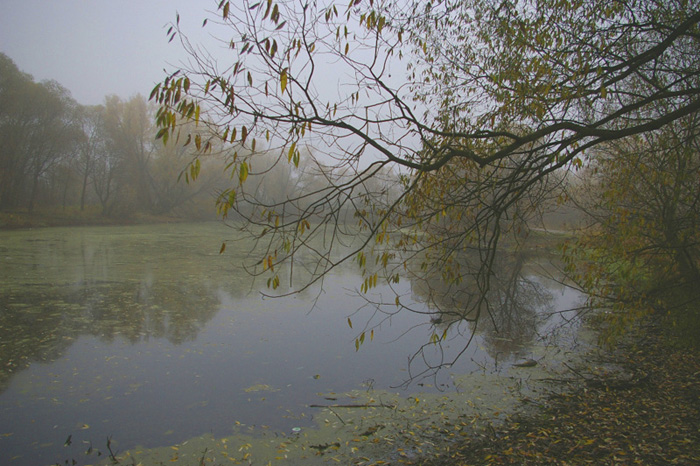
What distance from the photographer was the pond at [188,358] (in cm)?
407

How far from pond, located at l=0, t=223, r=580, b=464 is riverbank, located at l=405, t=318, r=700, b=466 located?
100cm

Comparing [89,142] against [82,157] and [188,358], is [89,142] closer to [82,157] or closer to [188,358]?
[82,157]

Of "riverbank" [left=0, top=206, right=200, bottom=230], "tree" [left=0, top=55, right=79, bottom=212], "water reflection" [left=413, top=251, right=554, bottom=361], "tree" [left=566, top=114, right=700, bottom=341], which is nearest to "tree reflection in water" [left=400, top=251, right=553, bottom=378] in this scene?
"water reflection" [left=413, top=251, right=554, bottom=361]

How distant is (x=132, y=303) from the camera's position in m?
8.38

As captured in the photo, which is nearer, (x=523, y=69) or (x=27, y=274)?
(x=523, y=69)

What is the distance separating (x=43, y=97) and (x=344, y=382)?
2629 cm

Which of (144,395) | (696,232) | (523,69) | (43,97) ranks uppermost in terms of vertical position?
(43,97)

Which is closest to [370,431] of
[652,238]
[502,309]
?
[652,238]

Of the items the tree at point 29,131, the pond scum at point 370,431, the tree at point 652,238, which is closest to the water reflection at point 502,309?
the pond scum at point 370,431

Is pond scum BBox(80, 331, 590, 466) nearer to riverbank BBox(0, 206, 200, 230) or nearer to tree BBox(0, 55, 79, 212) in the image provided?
riverbank BBox(0, 206, 200, 230)

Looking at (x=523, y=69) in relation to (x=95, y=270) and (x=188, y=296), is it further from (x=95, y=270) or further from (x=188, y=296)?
(x=95, y=270)

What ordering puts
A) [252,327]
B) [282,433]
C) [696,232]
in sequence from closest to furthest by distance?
[282,433] < [696,232] < [252,327]

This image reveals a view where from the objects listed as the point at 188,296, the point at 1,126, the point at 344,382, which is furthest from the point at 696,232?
the point at 1,126

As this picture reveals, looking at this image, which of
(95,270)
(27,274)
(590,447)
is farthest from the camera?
(95,270)
